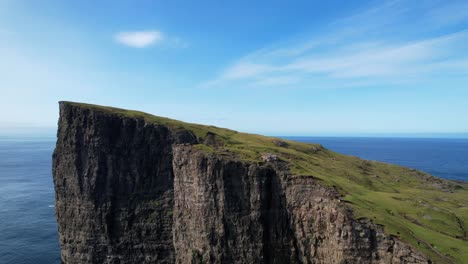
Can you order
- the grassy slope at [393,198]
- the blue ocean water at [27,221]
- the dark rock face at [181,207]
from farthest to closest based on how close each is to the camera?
the blue ocean water at [27,221] < the dark rock face at [181,207] < the grassy slope at [393,198]

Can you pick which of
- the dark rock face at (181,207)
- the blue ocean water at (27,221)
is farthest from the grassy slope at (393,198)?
the blue ocean water at (27,221)

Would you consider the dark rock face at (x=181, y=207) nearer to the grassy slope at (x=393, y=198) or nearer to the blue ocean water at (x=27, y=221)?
the grassy slope at (x=393, y=198)

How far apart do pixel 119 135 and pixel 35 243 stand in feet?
129

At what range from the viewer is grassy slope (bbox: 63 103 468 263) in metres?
33.5

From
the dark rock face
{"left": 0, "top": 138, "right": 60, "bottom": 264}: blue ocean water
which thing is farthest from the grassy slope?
{"left": 0, "top": 138, "right": 60, "bottom": 264}: blue ocean water

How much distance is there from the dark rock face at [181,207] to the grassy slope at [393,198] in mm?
2152

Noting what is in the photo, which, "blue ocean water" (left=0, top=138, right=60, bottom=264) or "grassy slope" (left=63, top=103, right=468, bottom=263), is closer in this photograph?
"grassy slope" (left=63, top=103, right=468, bottom=263)

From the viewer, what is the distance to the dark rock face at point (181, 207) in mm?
39250

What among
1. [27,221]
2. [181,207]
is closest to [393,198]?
[181,207]

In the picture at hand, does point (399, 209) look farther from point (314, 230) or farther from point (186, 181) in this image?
point (186, 181)

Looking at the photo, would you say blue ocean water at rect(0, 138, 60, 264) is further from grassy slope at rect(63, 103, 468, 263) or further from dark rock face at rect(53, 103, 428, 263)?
grassy slope at rect(63, 103, 468, 263)

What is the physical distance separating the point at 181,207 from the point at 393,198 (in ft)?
107

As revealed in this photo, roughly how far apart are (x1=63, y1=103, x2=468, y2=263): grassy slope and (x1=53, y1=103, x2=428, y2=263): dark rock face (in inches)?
84.7

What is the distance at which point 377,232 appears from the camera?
112 feet
